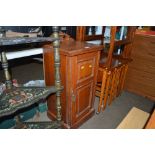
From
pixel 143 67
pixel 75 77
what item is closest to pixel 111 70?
pixel 75 77

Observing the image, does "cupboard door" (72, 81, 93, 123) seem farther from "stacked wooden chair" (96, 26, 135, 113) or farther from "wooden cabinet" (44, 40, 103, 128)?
"stacked wooden chair" (96, 26, 135, 113)

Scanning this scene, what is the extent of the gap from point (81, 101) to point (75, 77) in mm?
372

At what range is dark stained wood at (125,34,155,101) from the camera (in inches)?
84.2

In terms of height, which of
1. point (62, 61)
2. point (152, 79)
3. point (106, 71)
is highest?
point (62, 61)

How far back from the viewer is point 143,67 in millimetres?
2271

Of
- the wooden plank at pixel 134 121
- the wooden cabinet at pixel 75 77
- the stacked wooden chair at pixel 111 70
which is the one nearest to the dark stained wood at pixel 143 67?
the stacked wooden chair at pixel 111 70

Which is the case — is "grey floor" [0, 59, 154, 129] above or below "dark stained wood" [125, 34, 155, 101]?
below

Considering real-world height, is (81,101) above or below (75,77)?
below

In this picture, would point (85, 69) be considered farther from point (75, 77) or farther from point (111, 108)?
point (111, 108)

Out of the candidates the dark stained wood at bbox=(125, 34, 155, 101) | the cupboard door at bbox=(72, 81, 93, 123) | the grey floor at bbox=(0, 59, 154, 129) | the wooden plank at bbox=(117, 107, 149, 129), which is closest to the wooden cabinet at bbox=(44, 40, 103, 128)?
the cupboard door at bbox=(72, 81, 93, 123)
